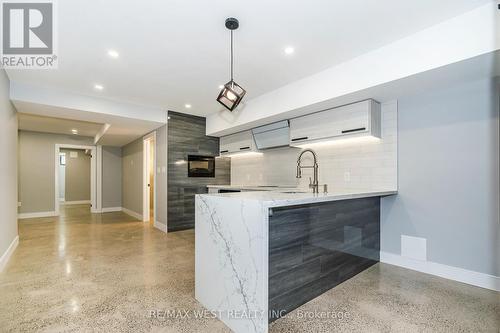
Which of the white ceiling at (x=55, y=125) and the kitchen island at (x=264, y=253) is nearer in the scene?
the kitchen island at (x=264, y=253)

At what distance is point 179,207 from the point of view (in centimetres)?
499

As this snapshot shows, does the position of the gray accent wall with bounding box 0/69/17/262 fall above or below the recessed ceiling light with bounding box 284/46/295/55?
below

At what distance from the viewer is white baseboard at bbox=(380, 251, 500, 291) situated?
240 centimetres

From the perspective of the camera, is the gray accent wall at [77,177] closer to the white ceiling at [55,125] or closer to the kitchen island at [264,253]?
the white ceiling at [55,125]

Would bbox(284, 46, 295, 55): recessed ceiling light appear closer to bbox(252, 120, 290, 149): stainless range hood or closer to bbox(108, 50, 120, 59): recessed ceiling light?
bbox(252, 120, 290, 149): stainless range hood

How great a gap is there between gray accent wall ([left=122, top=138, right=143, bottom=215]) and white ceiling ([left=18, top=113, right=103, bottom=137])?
41.4 inches

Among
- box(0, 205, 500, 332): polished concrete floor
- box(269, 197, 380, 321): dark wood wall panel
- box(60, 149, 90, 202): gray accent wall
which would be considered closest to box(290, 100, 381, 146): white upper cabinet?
box(269, 197, 380, 321): dark wood wall panel

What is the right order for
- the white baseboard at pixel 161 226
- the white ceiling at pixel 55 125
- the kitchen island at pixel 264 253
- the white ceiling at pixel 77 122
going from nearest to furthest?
the kitchen island at pixel 264 253 < the white ceiling at pixel 77 122 < the white baseboard at pixel 161 226 < the white ceiling at pixel 55 125

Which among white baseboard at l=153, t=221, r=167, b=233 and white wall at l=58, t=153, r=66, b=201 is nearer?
white baseboard at l=153, t=221, r=167, b=233

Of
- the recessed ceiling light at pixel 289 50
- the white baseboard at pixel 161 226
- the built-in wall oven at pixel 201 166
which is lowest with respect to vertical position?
the white baseboard at pixel 161 226

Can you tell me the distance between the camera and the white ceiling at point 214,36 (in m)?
1.96

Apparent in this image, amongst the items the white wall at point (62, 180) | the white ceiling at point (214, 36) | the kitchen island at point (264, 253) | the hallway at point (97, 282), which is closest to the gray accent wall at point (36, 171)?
the hallway at point (97, 282)

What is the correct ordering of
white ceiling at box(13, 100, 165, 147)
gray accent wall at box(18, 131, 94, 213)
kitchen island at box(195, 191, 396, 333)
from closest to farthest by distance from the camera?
kitchen island at box(195, 191, 396, 333) → white ceiling at box(13, 100, 165, 147) → gray accent wall at box(18, 131, 94, 213)

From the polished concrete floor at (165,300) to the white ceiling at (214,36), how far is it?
2.46m
